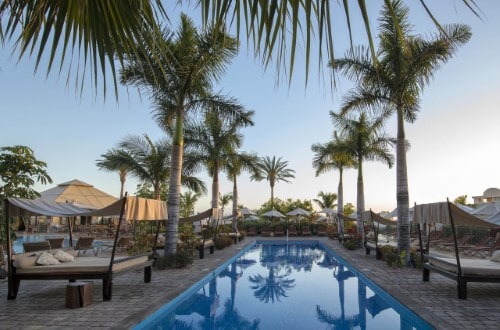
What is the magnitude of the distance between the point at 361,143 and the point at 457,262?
453 inches

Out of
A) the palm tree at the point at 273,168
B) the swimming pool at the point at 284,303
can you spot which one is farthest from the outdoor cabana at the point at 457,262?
the palm tree at the point at 273,168

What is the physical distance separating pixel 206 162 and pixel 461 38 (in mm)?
13382

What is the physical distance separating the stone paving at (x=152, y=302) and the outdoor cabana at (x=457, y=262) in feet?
1.28

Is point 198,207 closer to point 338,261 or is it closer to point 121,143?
point 121,143

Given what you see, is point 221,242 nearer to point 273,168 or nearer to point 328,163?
point 328,163

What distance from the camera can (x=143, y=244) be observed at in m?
12.9

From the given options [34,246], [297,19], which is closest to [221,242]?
[34,246]

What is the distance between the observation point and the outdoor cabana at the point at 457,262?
7.49 m

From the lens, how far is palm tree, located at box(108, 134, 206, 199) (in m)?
21.5

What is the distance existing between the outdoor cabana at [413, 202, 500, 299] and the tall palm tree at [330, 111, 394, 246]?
8059 millimetres

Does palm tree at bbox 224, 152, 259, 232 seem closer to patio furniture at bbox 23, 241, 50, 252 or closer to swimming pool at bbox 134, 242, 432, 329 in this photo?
swimming pool at bbox 134, 242, 432, 329

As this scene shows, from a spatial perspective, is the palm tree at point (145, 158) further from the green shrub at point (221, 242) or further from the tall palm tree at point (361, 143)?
the tall palm tree at point (361, 143)

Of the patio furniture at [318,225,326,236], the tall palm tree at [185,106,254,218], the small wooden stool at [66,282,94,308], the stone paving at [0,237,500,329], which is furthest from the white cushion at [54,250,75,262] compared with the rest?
the patio furniture at [318,225,326,236]

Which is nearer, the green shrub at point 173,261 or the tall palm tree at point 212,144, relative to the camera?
the green shrub at point 173,261
